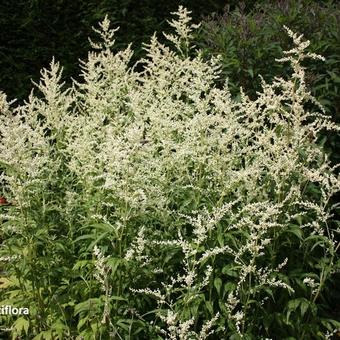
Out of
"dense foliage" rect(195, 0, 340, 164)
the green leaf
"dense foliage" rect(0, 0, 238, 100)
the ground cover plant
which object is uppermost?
"dense foliage" rect(0, 0, 238, 100)

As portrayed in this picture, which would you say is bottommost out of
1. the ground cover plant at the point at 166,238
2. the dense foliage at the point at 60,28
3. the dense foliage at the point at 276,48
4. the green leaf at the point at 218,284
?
the green leaf at the point at 218,284

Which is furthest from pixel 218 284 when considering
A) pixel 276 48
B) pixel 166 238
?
pixel 276 48

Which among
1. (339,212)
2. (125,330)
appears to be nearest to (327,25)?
(339,212)

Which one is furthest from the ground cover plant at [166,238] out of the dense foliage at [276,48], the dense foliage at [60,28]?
the dense foliage at [60,28]

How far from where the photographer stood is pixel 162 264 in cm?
461

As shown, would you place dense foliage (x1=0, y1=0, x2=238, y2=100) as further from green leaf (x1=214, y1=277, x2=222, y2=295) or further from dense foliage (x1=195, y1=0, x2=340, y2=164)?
green leaf (x1=214, y1=277, x2=222, y2=295)

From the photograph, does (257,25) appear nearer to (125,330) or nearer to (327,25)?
(327,25)

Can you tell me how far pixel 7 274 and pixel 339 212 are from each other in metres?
2.99

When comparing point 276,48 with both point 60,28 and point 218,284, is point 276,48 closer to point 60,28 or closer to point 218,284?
point 218,284

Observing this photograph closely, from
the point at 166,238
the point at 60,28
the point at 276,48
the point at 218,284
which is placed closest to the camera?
the point at 218,284

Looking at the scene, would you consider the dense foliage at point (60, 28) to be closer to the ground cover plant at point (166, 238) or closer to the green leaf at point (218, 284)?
the ground cover plant at point (166, 238)

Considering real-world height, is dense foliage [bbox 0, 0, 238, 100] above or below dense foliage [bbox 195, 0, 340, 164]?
above

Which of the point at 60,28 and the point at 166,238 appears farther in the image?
the point at 60,28

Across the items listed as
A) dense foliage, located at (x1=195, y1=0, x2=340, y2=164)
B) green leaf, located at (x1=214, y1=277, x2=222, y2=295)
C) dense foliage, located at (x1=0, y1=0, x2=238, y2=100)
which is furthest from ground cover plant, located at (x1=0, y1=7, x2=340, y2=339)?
dense foliage, located at (x1=0, y1=0, x2=238, y2=100)
